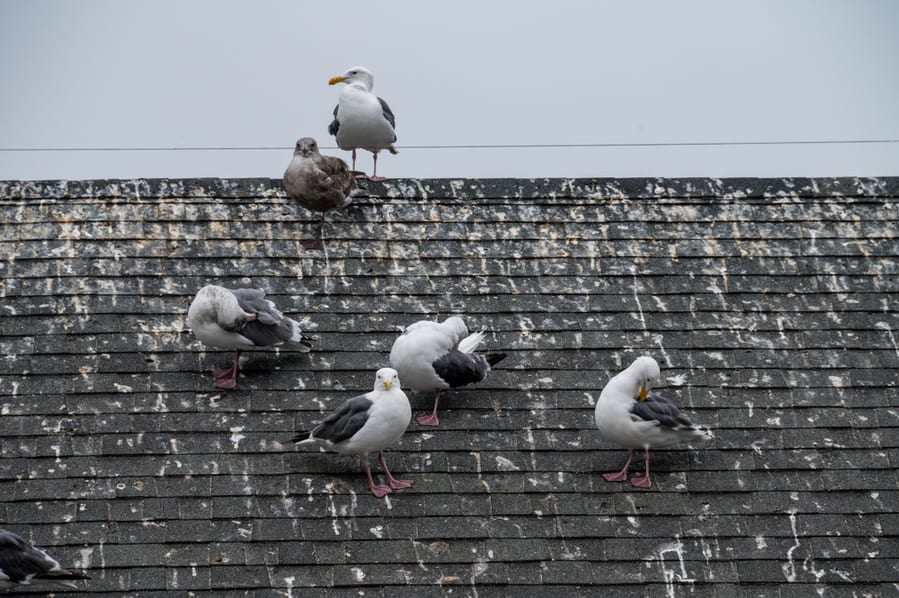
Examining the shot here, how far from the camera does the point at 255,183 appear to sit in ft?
35.8

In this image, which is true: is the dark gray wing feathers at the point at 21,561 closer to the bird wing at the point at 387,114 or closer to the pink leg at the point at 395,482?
the pink leg at the point at 395,482

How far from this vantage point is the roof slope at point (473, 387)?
7.81 metres

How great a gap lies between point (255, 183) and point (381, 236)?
115 cm

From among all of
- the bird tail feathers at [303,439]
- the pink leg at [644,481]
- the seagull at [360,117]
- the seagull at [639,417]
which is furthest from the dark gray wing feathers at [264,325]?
the seagull at [360,117]

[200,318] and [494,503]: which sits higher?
[200,318]

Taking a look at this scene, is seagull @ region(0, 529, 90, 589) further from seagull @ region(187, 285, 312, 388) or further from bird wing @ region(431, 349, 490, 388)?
bird wing @ region(431, 349, 490, 388)

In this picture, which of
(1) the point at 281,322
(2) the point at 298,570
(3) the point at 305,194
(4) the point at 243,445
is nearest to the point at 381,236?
(3) the point at 305,194

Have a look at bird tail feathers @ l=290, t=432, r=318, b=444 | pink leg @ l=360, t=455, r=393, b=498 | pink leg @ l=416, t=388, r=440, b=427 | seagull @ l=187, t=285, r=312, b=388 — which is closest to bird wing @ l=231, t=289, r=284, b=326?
seagull @ l=187, t=285, r=312, b=388

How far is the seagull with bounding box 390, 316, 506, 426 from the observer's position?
880cm

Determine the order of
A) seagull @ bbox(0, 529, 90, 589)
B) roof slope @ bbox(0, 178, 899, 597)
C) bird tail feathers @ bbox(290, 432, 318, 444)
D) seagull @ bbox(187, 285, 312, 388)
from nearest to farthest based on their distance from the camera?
1. seagull @ bbox(0, 529, 90, 589)
2. roof slope @ bbox(0, 178, 899, 597)
3. bird tail feathers @ bbox(290, 432, 318, 444)
4. seagull @ bbox(187, 285, 312, 388)

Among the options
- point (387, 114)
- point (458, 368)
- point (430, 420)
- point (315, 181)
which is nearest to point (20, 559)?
point (430, 420)

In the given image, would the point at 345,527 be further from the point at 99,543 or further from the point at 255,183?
the point at 255,183

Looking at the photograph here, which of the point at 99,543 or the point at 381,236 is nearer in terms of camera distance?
the point at 99,543

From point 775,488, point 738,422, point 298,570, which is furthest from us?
point 738,422
